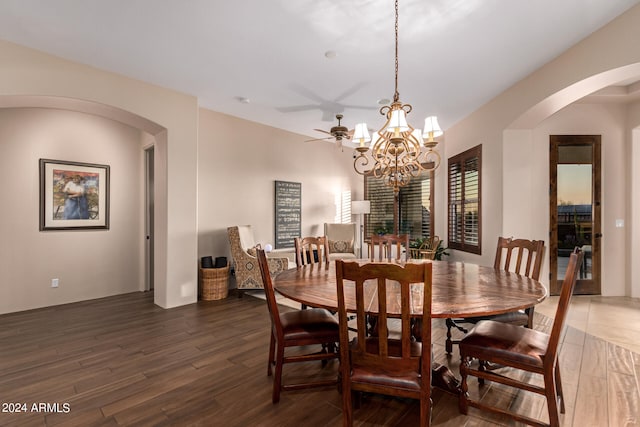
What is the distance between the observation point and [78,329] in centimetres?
333

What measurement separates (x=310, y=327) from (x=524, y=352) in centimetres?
130

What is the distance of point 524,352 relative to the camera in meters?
1.73

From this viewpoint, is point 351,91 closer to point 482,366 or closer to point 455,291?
point 455,291

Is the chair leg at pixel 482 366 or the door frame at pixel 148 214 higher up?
the door frame at pixel 148 214

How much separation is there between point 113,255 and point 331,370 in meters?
4.12

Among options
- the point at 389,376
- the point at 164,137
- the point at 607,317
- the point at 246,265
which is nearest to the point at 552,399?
the point at 389,376

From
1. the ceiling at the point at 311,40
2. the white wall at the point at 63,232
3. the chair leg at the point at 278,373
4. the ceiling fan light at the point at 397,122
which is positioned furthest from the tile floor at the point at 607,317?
the white wall at the point at 63,232

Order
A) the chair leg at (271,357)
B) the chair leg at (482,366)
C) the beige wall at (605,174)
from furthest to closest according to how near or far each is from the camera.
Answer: the beige wall at (605,174) → the chair leg at (271,357) → the chair leg at (482,366)

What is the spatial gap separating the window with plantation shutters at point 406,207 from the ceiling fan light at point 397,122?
13.7ft

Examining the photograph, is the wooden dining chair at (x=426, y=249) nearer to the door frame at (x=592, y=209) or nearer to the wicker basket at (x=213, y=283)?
the door frame at (x=592, y=209)

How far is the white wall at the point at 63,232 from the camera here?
153 inches

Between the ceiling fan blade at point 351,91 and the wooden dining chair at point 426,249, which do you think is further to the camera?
the wooden dining chair at point 426,249

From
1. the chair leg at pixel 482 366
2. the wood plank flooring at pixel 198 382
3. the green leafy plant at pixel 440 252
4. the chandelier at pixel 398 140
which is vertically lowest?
the wood plank flooring at pixel 198 382

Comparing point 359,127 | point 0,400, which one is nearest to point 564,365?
point 359,127
